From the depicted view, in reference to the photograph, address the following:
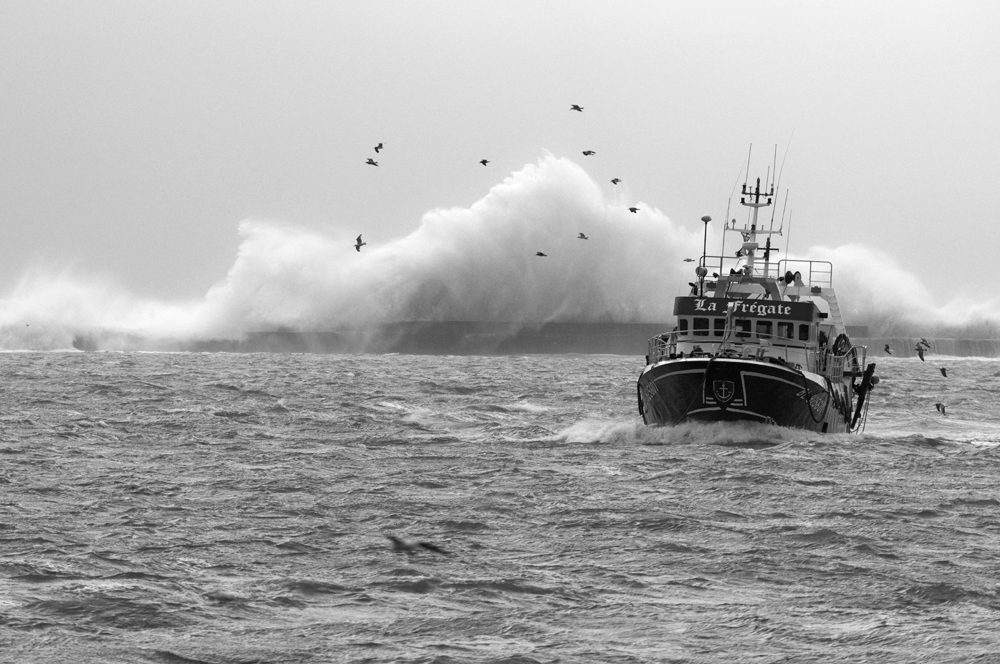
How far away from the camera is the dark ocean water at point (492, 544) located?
14.5 m

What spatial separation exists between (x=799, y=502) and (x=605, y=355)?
4489 inches

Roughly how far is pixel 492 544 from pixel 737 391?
17.0 metres

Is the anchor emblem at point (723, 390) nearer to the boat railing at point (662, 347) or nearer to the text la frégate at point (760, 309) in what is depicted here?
the boat railing at point (662, 347)

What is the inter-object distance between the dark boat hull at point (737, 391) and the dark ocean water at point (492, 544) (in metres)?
0.72

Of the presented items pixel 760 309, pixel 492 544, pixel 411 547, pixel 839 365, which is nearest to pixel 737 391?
pixel 760 309

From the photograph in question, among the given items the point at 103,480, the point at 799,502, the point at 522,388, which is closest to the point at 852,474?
the point at 799,502

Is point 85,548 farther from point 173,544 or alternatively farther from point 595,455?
point 595,455

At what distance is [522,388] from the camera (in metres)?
62.5

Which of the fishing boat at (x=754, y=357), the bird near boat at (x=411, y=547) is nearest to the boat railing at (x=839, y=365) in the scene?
the fishing boat at (x=754, y=357)

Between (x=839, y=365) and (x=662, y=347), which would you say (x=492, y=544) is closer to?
(x=662, y=347)

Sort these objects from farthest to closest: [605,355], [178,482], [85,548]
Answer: [605,355], [178,482], [85,548]

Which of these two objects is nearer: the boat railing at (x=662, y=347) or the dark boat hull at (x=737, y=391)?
the dark boat hull at (x=737, y=391)

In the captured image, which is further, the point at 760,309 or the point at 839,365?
the point at 839,365

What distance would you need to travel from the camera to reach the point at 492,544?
19516mm
